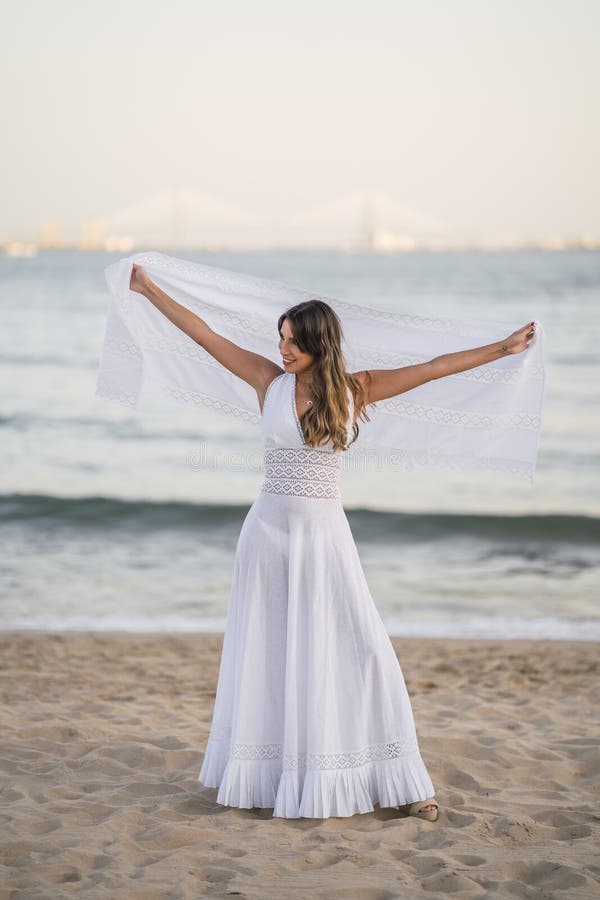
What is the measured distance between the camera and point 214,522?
494 inches

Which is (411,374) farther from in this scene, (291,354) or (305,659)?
(305,659)

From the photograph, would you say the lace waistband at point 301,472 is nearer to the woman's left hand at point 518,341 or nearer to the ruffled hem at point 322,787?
the woman's left hand at point 518,341

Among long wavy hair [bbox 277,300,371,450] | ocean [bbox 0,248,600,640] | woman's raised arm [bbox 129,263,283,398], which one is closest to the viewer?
long wavy hair [bbox 277,300,371,450]

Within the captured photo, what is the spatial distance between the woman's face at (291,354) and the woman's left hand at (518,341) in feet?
2.74

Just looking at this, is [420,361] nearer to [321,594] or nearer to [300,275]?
[321,594]

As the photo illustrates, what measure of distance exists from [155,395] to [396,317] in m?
1.07

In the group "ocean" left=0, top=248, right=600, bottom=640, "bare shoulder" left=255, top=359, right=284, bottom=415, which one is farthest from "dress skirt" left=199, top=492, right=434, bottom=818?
"ocean" left=0, top=248, right=600, bottom=640

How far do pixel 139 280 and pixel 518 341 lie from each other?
1501 millimetres

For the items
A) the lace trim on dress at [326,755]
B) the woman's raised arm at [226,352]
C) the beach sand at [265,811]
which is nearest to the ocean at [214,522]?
the woman's raised arm at [226,352]

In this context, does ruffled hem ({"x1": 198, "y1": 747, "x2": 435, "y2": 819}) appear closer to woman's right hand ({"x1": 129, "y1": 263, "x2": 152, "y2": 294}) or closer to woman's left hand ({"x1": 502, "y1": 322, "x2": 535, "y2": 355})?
woman's left hand ({"x1": 502, "y1": 322, "x2": 535, "y2": 355})

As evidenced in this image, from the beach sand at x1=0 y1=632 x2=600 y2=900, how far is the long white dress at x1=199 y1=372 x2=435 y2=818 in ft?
0.46

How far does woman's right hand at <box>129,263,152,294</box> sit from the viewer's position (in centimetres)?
427

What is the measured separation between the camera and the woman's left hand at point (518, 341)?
4.27 metres

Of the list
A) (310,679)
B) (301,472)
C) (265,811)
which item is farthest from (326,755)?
(301,472)
